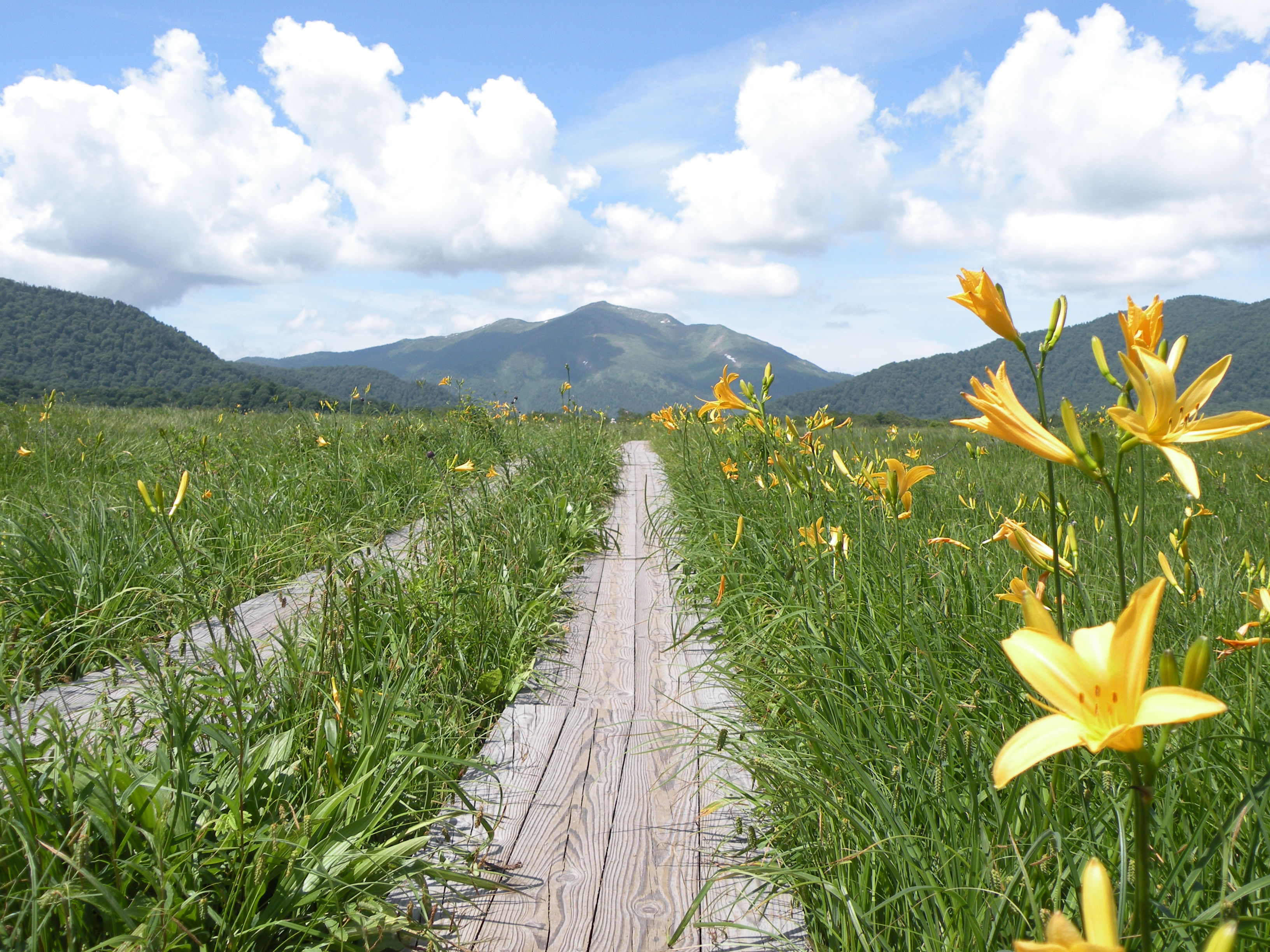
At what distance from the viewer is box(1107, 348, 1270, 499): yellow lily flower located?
697 mm

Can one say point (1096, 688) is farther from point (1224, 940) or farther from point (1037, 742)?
point (1224, 940)

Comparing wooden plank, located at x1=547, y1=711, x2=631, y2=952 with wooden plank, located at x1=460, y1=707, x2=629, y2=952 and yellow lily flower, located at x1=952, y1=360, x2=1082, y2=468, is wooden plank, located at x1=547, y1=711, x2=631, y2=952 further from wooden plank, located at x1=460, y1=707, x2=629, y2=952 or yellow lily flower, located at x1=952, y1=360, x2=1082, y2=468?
yellow lily flower, located at x1=952, y1=360, x2=1082, y2=468

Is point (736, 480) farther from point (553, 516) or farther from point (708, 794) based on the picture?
point (708, 794)

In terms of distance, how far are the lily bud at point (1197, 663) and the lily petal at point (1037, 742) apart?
0.30ft

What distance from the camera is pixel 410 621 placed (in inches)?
97.0

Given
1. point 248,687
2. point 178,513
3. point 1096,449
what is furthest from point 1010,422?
point 178,513

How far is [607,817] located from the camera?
176 cm

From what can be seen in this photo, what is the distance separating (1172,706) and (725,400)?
1.94m

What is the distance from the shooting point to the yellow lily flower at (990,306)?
1.01 m

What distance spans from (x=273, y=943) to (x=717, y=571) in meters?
2.16

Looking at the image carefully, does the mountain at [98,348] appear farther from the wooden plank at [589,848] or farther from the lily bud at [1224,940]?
the lily bud at [1224,940]

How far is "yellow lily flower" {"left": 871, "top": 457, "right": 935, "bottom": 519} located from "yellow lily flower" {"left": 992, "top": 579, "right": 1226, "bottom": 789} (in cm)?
101

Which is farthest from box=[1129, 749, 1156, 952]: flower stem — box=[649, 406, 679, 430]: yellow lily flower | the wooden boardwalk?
box=[649, 406, 679, 430]: yellow lily flower

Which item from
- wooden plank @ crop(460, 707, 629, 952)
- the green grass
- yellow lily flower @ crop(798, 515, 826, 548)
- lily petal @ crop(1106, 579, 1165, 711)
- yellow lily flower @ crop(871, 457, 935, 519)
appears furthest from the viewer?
the green grass
